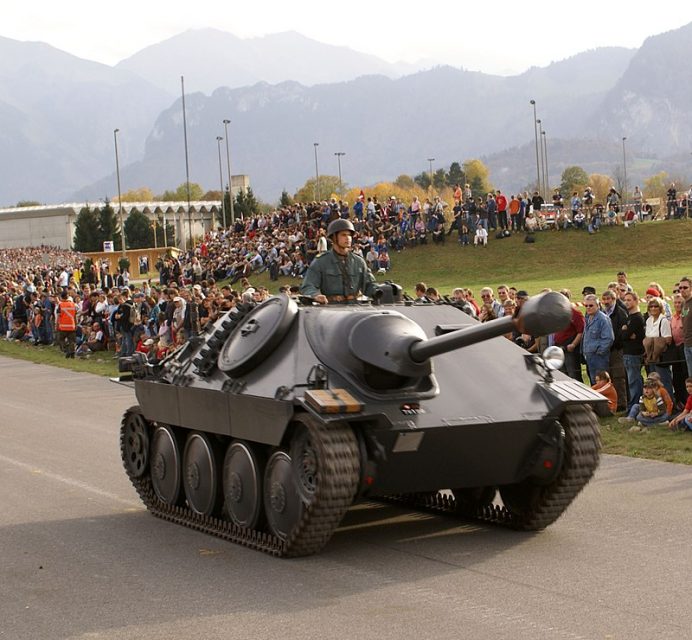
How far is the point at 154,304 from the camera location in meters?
28.9

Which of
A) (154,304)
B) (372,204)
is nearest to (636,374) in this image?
(154,304)

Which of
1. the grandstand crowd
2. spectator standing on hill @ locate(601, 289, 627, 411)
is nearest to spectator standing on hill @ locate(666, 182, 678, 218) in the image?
the grandstand crowd

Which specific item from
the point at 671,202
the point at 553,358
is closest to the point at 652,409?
the point at 553,358

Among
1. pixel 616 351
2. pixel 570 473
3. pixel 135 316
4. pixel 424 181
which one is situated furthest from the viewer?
pixel 424 181

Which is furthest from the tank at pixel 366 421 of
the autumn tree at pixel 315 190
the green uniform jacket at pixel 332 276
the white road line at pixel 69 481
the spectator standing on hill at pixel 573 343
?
the autumn tree at pixel 315 190

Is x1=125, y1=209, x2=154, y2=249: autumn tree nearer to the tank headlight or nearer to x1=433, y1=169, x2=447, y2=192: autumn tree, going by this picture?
x1=433, y1=169, x2=447, y2=192: autumn tree

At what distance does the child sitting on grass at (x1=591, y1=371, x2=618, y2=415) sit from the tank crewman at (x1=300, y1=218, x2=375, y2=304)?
5.78 metres

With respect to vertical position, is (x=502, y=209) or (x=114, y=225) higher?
(x=114, y=225)

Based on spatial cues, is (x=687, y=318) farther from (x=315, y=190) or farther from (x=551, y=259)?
(x=315, y=190)

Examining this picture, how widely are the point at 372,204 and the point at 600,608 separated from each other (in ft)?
129

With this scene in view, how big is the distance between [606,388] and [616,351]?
74cm

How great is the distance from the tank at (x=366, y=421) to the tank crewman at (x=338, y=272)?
545 mm

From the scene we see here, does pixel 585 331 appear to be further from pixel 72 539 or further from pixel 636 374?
pixel 72 539

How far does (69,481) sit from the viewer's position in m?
13.9
